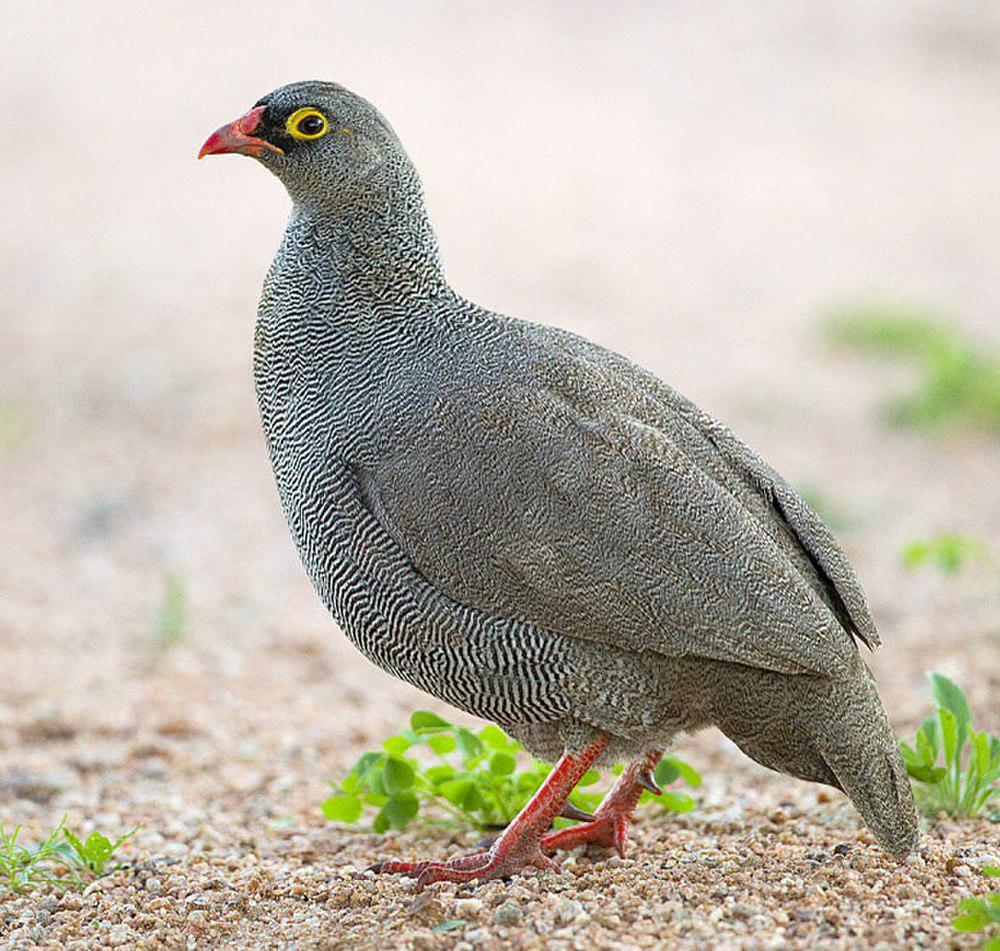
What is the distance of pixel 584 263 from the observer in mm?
15047

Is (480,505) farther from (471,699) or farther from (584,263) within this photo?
(584,263)

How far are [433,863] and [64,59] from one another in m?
18.7

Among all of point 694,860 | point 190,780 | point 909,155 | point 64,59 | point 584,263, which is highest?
point 909,155

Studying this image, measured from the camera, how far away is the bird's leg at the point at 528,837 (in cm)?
458

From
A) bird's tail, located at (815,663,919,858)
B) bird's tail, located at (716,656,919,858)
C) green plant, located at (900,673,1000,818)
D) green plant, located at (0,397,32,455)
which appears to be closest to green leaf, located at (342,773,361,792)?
bird's tail, located at (716,656,919,858)

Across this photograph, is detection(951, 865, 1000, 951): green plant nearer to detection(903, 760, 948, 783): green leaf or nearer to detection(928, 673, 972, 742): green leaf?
detection(903, 760, 948, 783): green leaf

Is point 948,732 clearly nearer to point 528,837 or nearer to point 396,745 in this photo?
point 528,837

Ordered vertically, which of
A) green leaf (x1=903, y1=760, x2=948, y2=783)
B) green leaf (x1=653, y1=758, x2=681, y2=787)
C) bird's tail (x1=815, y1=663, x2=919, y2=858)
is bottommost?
green leaf (x1=653, y1=758, x2=681, y2=787)

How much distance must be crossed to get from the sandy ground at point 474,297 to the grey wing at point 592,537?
75 centimetres

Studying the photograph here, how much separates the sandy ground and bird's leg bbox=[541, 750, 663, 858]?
0.26 feet

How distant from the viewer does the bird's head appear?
16.0 feet

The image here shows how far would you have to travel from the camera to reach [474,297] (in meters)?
13.3

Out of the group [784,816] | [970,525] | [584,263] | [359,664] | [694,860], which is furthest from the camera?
[584,263]

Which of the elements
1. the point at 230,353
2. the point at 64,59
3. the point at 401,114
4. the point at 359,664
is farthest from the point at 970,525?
the point at 64,59
